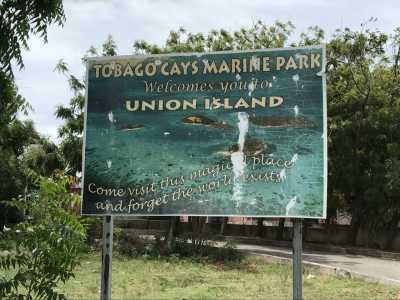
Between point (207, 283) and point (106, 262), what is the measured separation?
6.67m

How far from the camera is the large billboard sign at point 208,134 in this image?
5.05 m

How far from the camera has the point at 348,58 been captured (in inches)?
883

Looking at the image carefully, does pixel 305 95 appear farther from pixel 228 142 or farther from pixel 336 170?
pixel 336 170

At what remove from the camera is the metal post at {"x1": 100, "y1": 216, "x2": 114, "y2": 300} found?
536 cm

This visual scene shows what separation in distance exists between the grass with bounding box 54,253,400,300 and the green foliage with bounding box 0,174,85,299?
5.13 meters

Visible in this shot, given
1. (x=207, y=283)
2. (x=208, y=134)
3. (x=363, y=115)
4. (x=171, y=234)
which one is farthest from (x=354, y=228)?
(x=208, y=134)

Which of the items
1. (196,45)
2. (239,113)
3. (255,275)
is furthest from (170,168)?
(196,45)

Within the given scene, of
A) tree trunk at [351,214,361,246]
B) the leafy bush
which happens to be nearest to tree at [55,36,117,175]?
the leafy bush

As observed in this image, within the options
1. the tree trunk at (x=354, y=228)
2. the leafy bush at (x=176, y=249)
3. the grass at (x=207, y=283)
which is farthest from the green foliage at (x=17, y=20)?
the tree trunk at (x=354, y=228)

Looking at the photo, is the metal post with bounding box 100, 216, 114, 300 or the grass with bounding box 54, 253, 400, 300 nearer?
the metal post with bounding box 100, 216, 114, 300

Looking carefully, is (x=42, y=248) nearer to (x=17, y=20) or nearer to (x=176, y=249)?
(x=17, y=20)

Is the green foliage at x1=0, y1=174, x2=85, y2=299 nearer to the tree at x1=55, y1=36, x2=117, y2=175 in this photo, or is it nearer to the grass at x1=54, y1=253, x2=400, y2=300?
the grass at x1=54, y1=253, x2=400, y2=300

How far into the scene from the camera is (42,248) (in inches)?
181

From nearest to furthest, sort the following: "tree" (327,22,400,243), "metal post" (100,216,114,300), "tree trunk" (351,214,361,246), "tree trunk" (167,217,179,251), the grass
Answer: "metal post" (100,216,114,300), the grass, "tree trunk" (167,217,179,251), "tree" (327,22,400,243), "tree trunk" (351,214,361,246)
